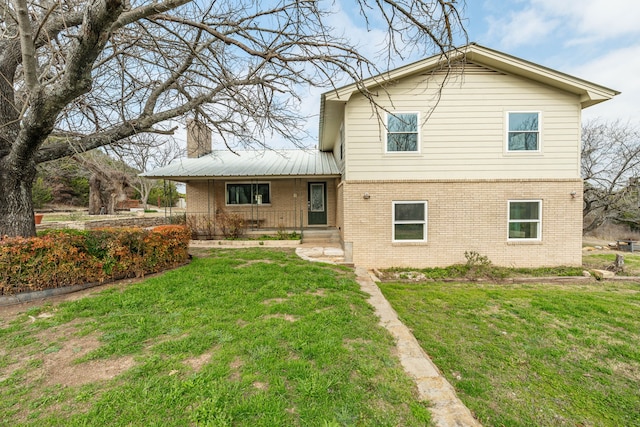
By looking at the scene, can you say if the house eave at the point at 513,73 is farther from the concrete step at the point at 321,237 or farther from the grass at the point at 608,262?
the grass at the point at 608,262

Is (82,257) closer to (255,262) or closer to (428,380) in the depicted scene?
(255,262)

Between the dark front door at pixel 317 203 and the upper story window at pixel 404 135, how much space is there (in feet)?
16.4

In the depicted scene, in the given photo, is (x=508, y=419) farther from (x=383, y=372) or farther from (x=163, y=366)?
(x=163, y=366)

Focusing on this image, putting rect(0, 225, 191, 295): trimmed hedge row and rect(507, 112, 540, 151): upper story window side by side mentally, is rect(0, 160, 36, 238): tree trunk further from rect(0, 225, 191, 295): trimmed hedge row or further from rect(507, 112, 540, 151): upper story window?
rect(507, 112, 540, 151): upper story window

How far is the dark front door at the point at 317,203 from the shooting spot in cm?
1288

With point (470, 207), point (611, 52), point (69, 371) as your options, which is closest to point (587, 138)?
point (611, 52)

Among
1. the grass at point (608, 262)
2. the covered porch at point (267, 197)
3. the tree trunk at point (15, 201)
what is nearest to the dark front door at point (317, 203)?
the covered porch at point (267, 197)

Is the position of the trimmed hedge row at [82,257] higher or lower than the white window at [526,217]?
lower

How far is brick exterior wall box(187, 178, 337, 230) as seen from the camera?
1263cm

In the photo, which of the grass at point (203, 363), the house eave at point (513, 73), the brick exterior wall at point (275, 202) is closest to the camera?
the grass at point (203, 363)

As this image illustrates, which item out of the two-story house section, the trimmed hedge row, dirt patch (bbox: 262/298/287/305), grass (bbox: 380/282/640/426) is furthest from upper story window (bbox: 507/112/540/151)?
the trimmed hedge row

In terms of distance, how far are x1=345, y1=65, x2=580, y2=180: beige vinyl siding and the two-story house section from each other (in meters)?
0.03

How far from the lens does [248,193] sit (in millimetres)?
13008

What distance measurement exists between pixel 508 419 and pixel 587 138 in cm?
2032
